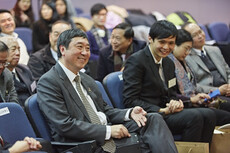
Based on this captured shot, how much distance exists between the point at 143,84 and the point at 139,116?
56 centimetres

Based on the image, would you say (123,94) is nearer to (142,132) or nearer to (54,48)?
(142,132)

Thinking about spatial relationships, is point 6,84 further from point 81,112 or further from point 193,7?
point 193,7

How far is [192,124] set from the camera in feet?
10.5

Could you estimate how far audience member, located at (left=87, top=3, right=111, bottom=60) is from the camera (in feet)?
17.4

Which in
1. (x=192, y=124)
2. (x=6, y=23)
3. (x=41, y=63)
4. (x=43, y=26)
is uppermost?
(x=6, y=23)

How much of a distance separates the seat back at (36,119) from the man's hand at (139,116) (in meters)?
0.60

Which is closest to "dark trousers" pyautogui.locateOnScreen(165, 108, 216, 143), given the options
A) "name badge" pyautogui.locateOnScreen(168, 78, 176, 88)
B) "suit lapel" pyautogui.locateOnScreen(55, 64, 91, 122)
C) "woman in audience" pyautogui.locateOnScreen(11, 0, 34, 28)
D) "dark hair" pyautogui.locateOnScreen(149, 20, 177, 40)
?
"name badge" pyautogui.locateOnScreen(168, 78, 176, 88)

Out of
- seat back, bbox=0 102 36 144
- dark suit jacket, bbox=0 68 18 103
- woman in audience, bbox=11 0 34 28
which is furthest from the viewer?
woman in audience, bbox=11 0 34 28

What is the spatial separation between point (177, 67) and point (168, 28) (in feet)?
1.75

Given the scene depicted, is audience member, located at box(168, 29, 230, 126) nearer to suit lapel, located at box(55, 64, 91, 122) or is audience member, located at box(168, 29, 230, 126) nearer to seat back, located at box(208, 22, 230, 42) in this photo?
suit lapel, located at box(55, 64, 91, 122)

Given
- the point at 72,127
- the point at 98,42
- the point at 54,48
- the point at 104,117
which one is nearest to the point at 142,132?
the point at 104,117

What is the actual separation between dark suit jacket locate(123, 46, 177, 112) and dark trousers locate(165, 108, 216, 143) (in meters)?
0.17

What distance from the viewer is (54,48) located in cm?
405

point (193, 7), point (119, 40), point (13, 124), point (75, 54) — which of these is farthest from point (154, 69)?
point (193, 7)
